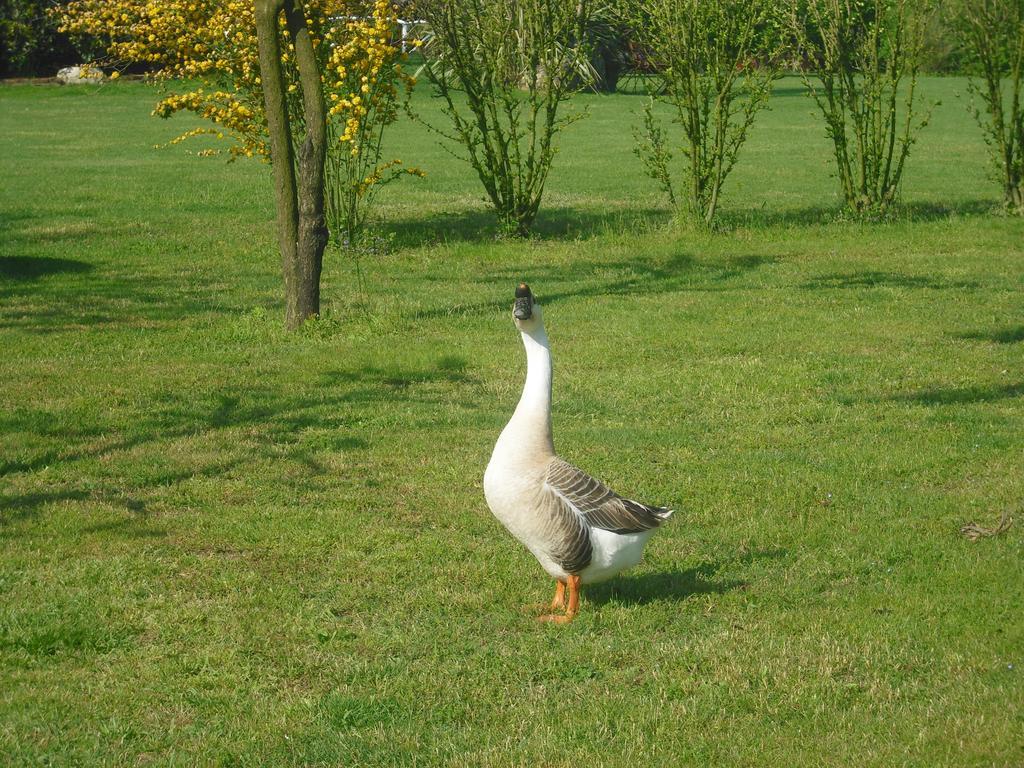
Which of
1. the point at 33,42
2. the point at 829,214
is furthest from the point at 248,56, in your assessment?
the point at 829,214

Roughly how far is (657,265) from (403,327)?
466 cm

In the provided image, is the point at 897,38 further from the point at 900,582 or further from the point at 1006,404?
the point at 900,582

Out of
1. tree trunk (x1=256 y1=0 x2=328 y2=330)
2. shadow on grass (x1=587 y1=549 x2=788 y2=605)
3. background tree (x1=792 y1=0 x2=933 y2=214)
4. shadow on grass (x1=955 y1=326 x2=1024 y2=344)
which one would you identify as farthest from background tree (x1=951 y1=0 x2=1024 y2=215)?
shadow on grass (x1=587 y1=549 x2=788 y2=605)

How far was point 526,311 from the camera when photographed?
5.39 meters

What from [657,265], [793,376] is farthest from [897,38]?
[793,376]

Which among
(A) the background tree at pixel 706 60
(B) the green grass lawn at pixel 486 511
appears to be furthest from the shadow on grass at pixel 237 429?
(A) the background tree at pixel 706 60

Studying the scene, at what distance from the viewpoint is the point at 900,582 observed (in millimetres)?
6059

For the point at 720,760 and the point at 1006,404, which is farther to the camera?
the point at 1006,404

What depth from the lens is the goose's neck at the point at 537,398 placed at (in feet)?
17.8

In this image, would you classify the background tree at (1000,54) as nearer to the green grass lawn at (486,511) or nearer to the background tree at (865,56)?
the background tree at (865,56)

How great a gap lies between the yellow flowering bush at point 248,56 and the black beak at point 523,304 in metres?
8.84

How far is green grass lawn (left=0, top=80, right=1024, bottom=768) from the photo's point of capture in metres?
4.69

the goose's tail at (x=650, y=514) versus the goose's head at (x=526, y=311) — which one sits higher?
the goose's head at (x=526, y=311)

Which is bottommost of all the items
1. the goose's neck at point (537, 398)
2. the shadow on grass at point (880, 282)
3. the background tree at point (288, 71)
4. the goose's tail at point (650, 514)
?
the shadow on grass at point (880, 282)
